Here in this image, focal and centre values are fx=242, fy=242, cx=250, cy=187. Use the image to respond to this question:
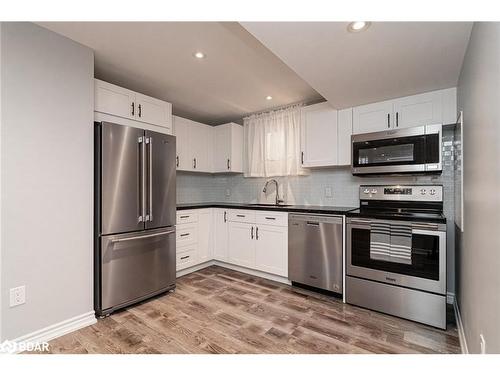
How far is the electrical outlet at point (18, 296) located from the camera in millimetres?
1708

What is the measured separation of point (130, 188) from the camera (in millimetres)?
2359

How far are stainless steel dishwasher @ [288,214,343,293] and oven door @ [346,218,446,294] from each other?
6.7 inches

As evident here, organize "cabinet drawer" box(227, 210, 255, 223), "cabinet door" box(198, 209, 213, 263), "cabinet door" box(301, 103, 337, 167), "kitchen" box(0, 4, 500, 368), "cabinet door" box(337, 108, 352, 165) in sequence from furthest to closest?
"cabinet door" box(198, 209, 213, 263)
"cabinet drawer" box(227, 210, 255, 223)
"cabinet door" box(301, 103, 337, 167)
"cabinet door" box(337, 108, 352, 165)
"kitchen" box(0, 4, 500, 368)

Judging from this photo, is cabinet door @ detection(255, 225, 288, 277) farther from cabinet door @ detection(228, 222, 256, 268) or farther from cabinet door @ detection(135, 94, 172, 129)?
cabinet door @ detection(135, 94, 172, 129)

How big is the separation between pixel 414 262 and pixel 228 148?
2909 mm

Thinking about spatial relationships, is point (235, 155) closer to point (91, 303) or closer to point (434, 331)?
point (91, 303)

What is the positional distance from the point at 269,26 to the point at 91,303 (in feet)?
8.60

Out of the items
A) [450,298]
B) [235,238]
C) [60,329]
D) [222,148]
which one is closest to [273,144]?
[222,148]

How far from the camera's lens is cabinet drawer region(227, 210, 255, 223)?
3.30 meters

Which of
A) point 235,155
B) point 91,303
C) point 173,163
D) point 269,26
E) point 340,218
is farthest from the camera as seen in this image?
point 235,155

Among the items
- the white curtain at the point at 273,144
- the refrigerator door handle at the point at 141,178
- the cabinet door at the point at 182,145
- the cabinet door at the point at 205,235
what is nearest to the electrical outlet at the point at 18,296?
the refrigerator door handle at the point at 141,178

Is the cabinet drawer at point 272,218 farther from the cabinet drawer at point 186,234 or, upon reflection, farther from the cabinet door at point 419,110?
the cabinet door at point 419,110

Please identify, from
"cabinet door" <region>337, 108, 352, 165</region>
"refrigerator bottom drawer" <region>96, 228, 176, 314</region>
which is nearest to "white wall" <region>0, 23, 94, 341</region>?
"refrigerator bottom drawer" <region>96, 228, 176, 314</region>

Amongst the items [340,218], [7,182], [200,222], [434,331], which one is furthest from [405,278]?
[7,182]
